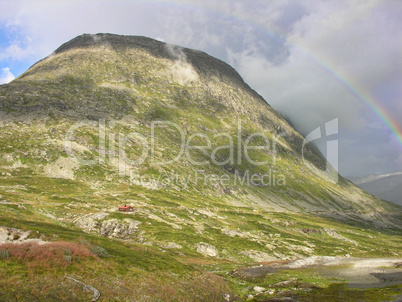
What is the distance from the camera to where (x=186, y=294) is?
101 feet

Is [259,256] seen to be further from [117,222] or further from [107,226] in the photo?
[107,226]

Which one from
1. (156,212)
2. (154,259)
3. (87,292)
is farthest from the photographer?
(156,212)

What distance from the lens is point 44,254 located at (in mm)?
26562

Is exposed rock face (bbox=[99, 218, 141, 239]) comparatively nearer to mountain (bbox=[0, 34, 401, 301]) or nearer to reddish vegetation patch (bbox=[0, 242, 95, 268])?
mountain (bbox=[0, 34, 401, 301])

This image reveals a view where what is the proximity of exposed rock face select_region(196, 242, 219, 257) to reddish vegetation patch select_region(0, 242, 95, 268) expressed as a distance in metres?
47.1

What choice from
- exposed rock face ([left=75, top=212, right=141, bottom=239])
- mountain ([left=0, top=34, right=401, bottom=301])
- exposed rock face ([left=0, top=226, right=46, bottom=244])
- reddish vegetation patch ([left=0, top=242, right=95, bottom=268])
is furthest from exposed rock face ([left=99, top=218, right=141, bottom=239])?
reddish vegetation patch ([left=0, top=242, right=95, bottom=268])

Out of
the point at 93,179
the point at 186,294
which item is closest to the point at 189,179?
the point at 93,179

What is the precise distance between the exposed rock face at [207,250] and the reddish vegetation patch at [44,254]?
4707cm

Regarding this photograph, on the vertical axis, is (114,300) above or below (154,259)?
above

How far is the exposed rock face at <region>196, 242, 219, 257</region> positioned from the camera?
2841 inches

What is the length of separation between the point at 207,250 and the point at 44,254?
53923 mm

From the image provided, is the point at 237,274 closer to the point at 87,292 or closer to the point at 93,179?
the point at 87,292

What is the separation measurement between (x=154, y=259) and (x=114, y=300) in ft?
61.2

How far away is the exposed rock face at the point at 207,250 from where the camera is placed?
72156 mm
